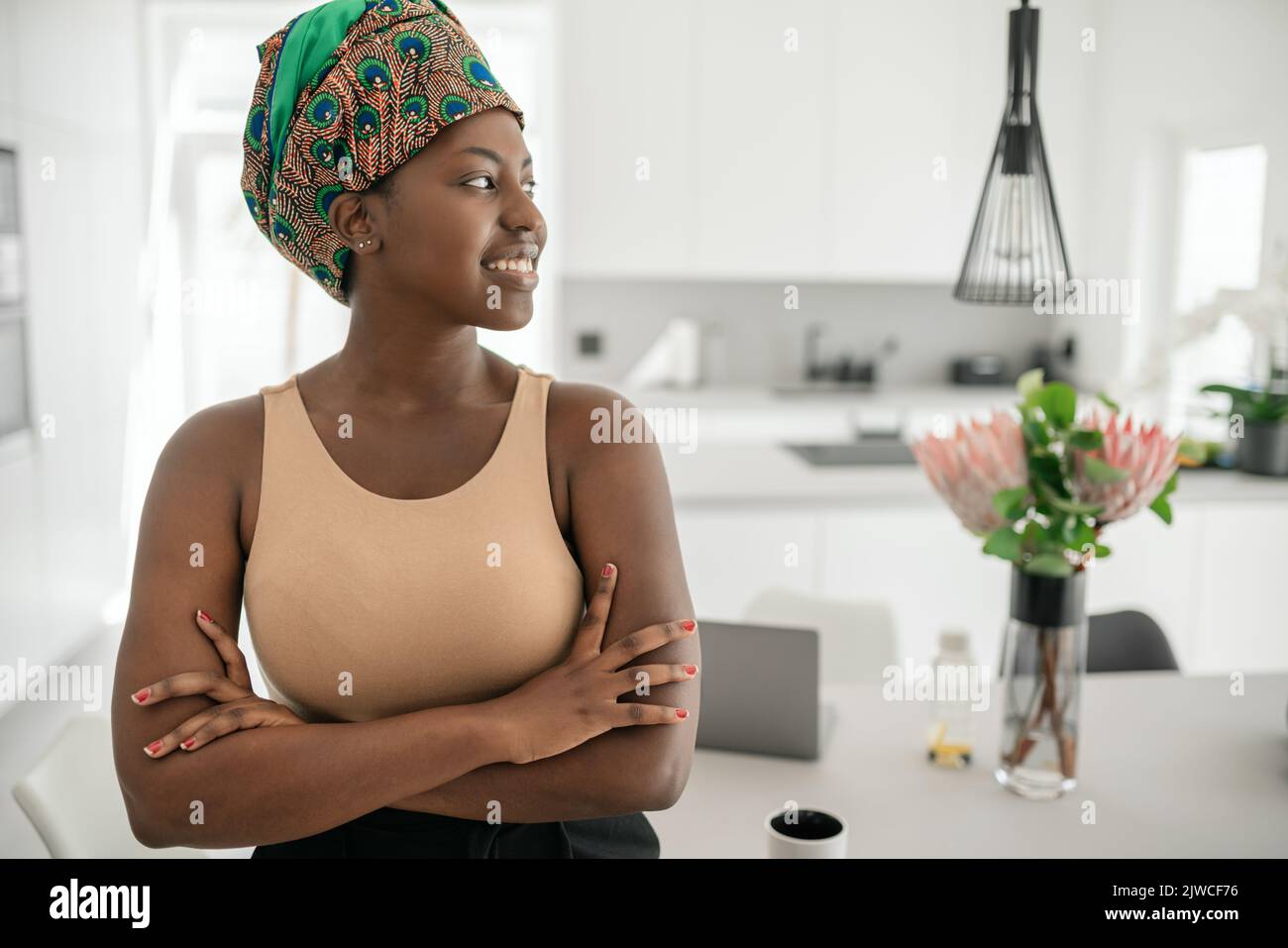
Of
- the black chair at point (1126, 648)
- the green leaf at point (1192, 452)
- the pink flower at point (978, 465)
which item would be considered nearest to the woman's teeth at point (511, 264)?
the pink flower at point (978, 465)

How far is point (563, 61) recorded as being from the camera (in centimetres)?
443

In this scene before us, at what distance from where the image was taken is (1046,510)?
56.1 inches

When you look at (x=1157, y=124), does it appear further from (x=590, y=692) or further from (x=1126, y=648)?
(x=590, y=692)

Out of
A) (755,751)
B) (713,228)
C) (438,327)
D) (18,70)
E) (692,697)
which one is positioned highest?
(18,70)

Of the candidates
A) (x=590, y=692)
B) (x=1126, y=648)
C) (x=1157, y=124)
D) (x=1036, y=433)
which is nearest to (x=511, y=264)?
(x=590, y=692)

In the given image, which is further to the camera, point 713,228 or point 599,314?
point 599,314

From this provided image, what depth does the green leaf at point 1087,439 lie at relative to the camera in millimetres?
1381

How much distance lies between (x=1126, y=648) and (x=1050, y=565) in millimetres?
849

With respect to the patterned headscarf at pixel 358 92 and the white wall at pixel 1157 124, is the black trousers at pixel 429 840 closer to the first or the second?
the patterned headscarf at pixel 358 92

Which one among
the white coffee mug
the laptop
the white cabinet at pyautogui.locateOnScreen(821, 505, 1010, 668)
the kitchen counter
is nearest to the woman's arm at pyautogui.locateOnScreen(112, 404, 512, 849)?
the white coffee mug

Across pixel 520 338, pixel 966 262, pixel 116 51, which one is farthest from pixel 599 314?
pixel 966 262

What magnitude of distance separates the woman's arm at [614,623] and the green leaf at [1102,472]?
0.56m
